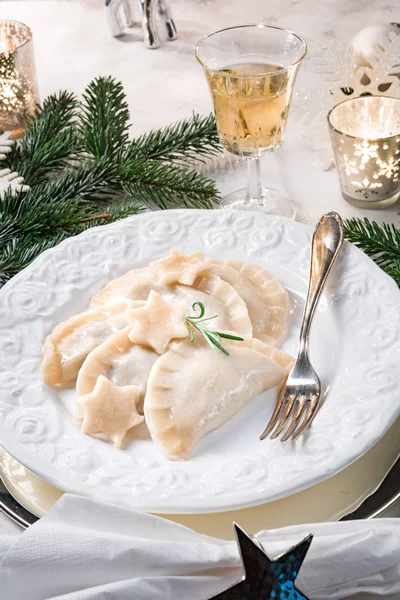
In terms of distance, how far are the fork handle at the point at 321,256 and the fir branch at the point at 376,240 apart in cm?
8

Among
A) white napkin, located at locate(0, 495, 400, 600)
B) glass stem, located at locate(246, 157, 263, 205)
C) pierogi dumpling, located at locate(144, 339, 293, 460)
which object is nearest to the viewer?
white napkin, located at locate(0, 495, 400, 600)

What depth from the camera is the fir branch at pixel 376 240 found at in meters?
1.74

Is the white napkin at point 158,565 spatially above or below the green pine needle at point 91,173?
above

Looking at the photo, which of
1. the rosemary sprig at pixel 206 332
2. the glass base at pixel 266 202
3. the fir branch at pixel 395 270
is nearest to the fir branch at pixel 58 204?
the glass base at pixel 266 202

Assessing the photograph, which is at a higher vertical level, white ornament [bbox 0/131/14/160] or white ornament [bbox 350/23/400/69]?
white ornament [bbox 350/23/400/69]

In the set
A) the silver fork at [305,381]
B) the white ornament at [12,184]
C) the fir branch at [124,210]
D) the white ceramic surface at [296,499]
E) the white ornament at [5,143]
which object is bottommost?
the white ceramic surface at [296,499]

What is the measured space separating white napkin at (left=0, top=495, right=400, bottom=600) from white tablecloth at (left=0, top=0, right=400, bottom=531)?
121 cm

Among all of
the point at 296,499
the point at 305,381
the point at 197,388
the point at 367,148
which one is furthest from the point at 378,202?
the point at 296,499

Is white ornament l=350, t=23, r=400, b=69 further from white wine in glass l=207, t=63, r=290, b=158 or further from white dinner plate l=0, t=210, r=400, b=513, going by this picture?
white dinner plate l=0, t=210, r=400, b=513

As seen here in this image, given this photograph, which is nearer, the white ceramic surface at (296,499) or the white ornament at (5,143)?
the white ceramic surface at (296,499)

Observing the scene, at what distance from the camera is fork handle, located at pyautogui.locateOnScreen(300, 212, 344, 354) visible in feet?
5.08

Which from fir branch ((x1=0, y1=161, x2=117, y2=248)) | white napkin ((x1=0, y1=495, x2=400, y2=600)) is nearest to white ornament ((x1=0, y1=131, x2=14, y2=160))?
fir branch ((x1=0, y1=161, x2=117, y2=248))

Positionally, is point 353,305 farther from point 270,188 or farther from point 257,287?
point 270,188

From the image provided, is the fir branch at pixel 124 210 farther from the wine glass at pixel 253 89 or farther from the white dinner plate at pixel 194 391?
the wine glass at pixel 253 89
